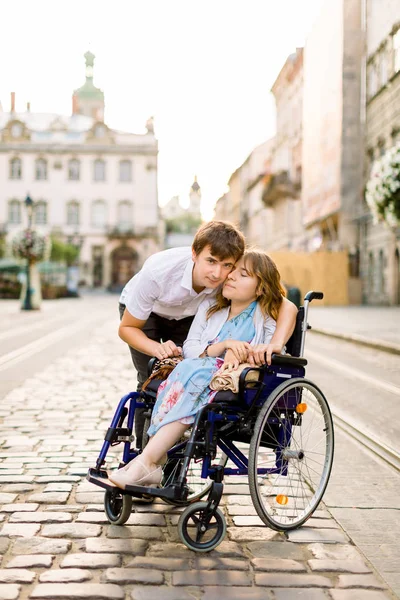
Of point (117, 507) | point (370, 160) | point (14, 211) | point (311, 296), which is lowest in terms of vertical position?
point (117, 507)

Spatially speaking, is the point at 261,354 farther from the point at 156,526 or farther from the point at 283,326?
the point at 156,526

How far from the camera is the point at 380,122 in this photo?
35.2m

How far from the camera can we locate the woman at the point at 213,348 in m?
3.79

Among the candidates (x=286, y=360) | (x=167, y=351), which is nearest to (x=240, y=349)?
(x=286, y=360)

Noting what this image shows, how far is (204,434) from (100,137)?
75.0 metres

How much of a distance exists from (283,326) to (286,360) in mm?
226

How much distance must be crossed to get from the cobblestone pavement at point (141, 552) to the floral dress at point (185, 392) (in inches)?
21.0

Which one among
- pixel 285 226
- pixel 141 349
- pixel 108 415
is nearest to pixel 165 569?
pixel 141 349

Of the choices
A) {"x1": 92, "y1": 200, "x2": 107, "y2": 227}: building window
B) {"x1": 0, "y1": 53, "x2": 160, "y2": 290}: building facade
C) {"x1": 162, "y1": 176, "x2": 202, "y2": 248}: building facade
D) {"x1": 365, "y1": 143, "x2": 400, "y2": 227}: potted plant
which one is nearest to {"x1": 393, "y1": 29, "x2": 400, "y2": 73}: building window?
{"x1": 365, "y1": 143, "x2": 400, "y2": 227}: potted plant

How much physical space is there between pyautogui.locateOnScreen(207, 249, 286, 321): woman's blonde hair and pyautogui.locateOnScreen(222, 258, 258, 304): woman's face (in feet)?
0.07

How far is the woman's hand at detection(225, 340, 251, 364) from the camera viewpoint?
3938 mm

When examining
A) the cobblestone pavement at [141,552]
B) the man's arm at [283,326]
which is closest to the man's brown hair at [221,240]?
→ the man's arm at [283,326]

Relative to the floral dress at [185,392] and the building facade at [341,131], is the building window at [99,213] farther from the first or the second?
the floral dress at [185,392]

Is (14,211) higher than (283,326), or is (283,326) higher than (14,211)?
(14,211)
